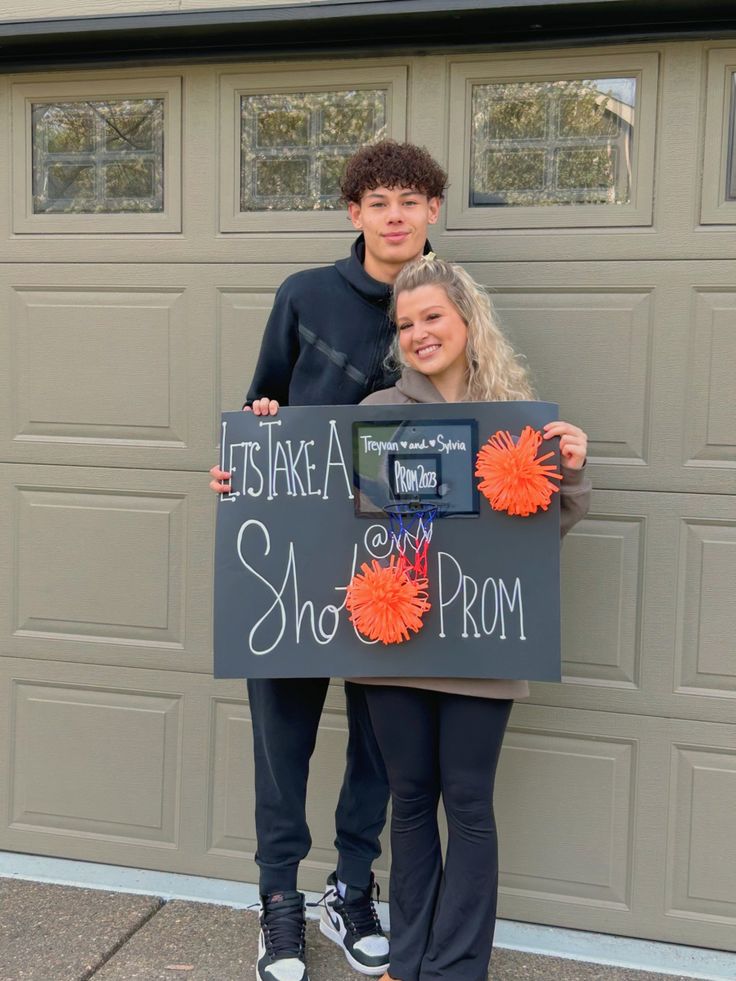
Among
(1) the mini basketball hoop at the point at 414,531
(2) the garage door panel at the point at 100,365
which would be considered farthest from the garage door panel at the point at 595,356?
(2) the garage door panel at the point at 100,365

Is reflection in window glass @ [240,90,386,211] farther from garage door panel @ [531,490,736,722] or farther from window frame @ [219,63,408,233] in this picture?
garage door panel @ [531,490,736,722]

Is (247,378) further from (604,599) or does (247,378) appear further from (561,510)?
(604,599)

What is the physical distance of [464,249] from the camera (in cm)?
293

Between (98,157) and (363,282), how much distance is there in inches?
46.7

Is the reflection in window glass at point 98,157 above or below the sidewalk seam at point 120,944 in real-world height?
above

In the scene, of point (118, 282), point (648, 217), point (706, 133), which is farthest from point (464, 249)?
point (118, 282)

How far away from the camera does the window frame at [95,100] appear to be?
3123mm

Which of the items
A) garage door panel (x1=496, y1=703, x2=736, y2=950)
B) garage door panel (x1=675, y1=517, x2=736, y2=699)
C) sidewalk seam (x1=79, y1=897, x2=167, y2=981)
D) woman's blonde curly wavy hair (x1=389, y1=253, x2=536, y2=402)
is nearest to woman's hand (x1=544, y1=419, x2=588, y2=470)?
woman's blonde curly wavy hair (x1=389, y1=253, x2=536, y2=402)

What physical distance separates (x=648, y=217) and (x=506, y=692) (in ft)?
4.53

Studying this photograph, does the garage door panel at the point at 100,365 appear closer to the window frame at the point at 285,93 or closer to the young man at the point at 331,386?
the window frame at the point at 285,93

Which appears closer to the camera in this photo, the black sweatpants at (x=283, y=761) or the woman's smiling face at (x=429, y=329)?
the woman's smiling face at (x=429, y=329)

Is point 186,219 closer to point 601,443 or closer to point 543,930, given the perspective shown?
point 601,443

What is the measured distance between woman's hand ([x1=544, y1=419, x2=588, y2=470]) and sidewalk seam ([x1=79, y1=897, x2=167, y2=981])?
6.14 feet

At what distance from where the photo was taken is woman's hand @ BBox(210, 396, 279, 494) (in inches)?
99.5
